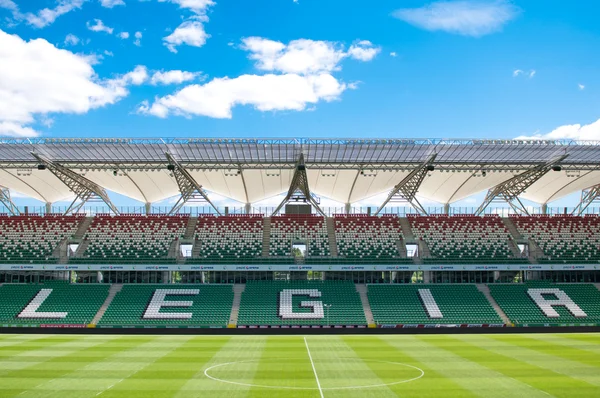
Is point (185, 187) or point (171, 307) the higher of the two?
point (185, 187)

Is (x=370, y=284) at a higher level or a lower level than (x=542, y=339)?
higher

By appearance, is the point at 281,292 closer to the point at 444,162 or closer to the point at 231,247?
the point at 231,247

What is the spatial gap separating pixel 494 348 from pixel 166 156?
34.3m

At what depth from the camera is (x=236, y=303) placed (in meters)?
50.9

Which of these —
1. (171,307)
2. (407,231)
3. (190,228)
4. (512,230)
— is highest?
(190,228)

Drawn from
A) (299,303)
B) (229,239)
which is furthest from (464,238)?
(229,239)

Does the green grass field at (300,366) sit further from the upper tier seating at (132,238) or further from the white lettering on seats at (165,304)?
the upper tier seating at (132,238)

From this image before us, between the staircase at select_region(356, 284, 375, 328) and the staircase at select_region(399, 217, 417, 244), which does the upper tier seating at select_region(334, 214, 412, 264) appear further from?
the staircase at select_region(356, 284, 375, 328)

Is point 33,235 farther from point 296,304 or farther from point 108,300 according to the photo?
point 296,304

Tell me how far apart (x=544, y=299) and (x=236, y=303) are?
2893 cm

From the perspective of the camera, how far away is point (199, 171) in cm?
5938

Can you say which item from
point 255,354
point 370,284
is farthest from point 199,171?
point 255,354

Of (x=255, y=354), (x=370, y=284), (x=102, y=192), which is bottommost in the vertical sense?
(x=255, y=354)

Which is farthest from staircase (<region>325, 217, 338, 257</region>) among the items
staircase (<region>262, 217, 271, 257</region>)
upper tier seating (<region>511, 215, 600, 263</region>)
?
upper tier seating (<region>511, 215, 600, 263</region>)
